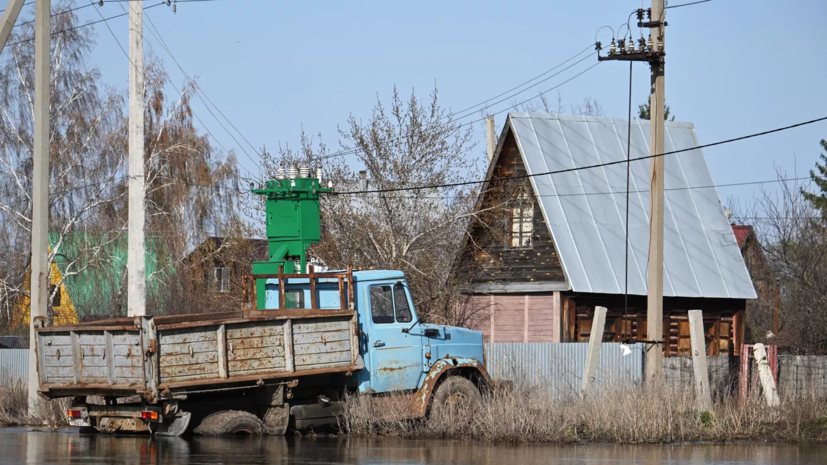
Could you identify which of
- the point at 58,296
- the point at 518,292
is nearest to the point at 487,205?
the point at 518,292

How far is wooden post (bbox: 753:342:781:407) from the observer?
1698 cm

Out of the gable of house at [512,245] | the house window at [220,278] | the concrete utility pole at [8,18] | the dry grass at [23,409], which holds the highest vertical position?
the concrete utility pole at [8,18]

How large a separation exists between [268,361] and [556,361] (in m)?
9.01

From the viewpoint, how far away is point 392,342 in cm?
1478

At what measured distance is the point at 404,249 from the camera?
24812 mm

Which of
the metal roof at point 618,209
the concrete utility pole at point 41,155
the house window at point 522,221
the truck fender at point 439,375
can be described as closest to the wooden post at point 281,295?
the truck fender at point 439,375

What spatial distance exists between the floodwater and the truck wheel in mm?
624

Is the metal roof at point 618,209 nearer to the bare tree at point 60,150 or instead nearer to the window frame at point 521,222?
the window frame at point 521,222

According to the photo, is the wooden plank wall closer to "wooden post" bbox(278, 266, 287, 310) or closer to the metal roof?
the metal roof

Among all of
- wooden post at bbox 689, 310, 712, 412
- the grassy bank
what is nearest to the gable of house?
wooden post at bbox 689, 310, 712, 412

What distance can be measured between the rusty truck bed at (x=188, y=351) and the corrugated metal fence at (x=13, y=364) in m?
7.27

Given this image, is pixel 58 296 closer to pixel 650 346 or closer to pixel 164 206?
pixel 164 206

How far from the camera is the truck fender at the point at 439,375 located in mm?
14680

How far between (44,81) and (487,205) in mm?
12185
